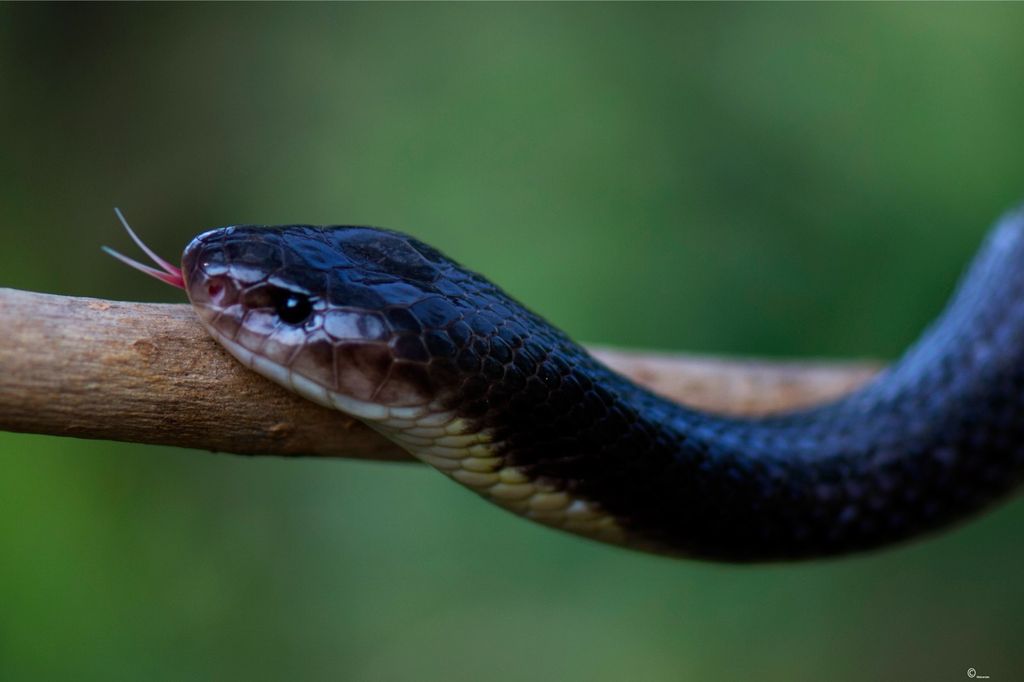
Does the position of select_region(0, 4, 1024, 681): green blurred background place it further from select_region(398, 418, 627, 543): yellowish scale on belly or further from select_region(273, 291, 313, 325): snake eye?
select_region(273, 291, 313, 325): snake eye

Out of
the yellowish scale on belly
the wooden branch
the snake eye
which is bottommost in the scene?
the wooden branch

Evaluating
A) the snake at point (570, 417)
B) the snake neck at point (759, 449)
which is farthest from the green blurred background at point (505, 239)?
the snake at point (570, 417)

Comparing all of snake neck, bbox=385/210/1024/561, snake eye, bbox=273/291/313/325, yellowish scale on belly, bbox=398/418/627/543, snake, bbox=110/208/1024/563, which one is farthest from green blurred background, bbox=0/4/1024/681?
snake eye, bbox=273/291/313/325

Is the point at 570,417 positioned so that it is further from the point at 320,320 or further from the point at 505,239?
the point at 505,239

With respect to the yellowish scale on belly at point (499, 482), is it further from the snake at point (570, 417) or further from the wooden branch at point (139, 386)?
the wooden branch at point (139, 386)

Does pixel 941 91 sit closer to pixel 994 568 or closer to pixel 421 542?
pixel 994 568

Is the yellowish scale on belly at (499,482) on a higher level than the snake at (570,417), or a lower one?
lower
